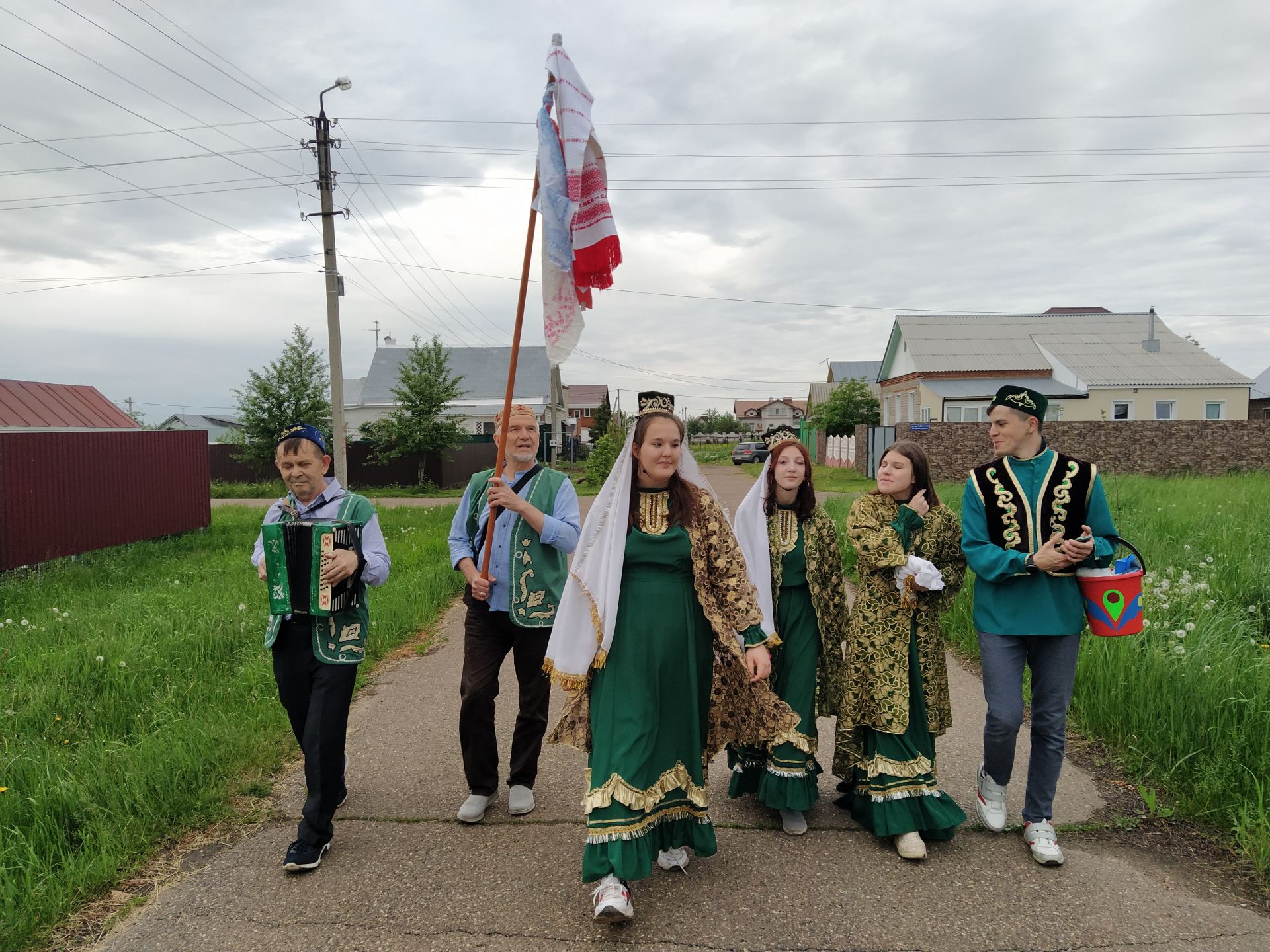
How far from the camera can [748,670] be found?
3.41m

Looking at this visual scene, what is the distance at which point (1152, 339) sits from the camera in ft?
110

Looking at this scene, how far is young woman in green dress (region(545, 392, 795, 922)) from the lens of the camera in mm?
3141

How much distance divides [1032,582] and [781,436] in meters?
1.48

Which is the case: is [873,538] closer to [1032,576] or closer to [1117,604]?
[1032,576]

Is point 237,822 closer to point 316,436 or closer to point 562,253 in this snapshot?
point 316,436

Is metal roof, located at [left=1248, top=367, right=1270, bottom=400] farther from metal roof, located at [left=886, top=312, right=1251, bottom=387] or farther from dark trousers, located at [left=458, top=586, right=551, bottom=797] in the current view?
dark trousers, located at [left=458, top=586, right=551, bottom=797]

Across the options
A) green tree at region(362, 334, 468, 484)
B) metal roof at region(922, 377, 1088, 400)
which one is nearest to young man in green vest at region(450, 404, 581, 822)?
green tree at region(362, 334, 468, 484)

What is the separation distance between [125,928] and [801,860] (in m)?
2.75

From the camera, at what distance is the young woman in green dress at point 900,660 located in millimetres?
3613

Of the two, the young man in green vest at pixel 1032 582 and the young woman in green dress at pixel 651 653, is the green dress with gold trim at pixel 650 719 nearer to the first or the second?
the young woman in green dress at pixel 651 653

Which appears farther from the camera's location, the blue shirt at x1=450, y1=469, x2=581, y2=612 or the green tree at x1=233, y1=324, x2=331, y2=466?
the green tree at x1=233, y1=324, x2=331, y2=466

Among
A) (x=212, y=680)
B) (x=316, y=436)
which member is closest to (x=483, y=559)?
(x=316, y=436)

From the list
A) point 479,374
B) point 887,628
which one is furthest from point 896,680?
point 479,374

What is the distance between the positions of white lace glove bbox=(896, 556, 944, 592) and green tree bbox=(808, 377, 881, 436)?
118 feet
